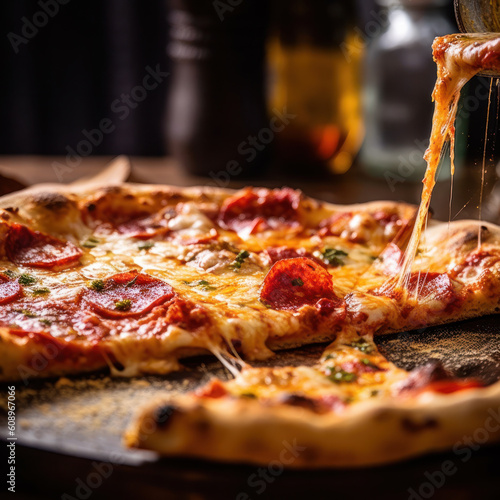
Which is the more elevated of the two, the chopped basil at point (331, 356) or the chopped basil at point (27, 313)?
the chopped basil at point (27, 313)

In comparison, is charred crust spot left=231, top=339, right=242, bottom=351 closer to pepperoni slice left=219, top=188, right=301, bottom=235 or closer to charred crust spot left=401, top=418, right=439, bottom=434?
charred crust spot left=401, top=418, right=439, bottom=434

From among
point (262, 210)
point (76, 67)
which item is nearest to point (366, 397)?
point (262, 210)

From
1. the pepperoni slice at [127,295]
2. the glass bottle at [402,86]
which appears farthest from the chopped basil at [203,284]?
the glass bottle at [402,86]

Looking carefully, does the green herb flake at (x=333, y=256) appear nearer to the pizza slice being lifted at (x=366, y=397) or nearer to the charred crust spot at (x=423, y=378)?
the pizza slice being lifted at (x=366, y=397)

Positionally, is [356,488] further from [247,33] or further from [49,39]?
[49,39]

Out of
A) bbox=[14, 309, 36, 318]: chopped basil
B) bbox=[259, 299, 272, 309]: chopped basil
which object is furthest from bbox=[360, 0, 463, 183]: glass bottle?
bbox=[14, 309, 36, 318]: chopped basil

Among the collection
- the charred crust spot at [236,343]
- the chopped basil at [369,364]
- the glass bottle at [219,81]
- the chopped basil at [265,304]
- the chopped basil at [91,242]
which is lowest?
the charred crust spot at [236,343]

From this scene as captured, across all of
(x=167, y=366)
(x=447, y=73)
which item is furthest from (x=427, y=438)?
(x=447, y=73)

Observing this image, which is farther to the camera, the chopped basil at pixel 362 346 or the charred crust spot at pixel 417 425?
the chopped basil at pixel 362 346
